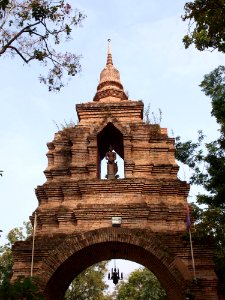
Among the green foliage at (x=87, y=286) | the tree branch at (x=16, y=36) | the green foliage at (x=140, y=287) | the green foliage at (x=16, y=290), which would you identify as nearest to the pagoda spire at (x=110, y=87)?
the tree branch at (x=16, y=36)

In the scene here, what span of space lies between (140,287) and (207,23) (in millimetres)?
29149

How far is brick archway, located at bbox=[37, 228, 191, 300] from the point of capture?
10195 millimetres

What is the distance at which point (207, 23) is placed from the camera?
327 inches

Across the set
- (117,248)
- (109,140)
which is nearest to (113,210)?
(117,248)

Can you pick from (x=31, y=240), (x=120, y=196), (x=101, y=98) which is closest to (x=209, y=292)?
(x=120, y=196)

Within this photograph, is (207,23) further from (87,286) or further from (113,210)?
(87,286)

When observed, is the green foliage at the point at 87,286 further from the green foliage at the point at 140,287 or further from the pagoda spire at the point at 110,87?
the pagoda spire at the point at 110,87

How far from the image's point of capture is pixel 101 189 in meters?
12.3

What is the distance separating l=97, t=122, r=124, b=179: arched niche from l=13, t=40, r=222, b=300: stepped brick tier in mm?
36

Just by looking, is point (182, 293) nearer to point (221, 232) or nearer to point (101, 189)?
point (221, 232)

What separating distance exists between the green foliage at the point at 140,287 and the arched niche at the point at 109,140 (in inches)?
822

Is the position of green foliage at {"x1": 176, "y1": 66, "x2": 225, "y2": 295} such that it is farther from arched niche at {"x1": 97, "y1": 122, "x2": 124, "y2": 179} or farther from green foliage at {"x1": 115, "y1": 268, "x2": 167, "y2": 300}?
green foliage at {"x1": 115, "y1": 268, "x2": 167, "y2": 300}

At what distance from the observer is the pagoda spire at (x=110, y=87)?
16.3 m

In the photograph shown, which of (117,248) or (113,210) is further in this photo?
(113,210)
